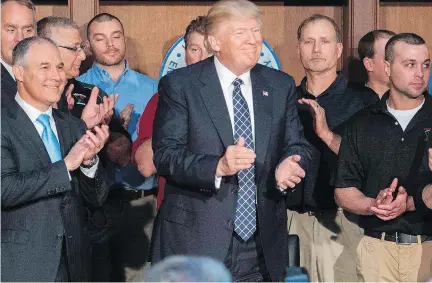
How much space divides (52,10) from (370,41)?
2.32m

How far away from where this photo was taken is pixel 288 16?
26.9ft

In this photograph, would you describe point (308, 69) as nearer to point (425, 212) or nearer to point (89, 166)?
point (425, 212)

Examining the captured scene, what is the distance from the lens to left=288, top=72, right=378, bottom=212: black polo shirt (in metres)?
6.82

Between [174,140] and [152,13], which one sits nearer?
[174,140]

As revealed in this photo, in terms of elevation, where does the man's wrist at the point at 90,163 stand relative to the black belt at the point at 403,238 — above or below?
above

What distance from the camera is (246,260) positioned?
5.27 meters

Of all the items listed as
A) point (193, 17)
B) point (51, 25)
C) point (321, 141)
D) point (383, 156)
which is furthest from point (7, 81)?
point (193, 17)

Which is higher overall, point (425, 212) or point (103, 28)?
point (103, 28)

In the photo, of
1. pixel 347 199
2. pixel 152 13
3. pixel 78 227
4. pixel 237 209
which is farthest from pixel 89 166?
pixel 152 13

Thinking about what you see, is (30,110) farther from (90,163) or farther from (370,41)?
(370,41)

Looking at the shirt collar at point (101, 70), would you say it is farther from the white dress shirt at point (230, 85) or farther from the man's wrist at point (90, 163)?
the white dress shirt at point (230, 85)

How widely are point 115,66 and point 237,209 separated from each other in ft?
7.96

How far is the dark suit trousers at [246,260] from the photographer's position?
5.25m

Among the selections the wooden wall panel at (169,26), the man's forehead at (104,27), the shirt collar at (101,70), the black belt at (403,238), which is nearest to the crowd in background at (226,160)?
the black belt at (403,238)
